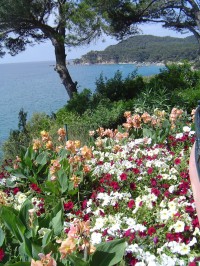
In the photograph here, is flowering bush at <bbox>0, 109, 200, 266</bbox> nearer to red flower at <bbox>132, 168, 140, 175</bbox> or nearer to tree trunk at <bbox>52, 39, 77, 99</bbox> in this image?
red flower at <bbox>132, 168, 140, 175</bbox>

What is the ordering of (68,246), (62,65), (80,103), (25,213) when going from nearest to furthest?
1. (68,246)
2. (25,213)
3. (80,103)
4. (62,65)

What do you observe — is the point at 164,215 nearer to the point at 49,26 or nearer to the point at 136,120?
the point at 136,120

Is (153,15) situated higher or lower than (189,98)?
higher

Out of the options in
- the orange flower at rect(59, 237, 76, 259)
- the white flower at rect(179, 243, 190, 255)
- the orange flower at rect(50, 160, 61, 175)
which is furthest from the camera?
the orange flower at rect(50, 160, 61, 175)

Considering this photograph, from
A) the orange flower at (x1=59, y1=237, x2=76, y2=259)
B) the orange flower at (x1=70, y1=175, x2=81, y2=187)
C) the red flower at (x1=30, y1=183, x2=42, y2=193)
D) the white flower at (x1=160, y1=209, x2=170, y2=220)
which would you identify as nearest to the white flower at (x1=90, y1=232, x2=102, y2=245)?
the white flower at (x1=160, y1=209, x2=170, y2=220)

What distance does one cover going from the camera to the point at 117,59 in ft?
203

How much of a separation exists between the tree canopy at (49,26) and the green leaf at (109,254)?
8577 millimetres

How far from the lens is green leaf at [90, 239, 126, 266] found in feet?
6.37

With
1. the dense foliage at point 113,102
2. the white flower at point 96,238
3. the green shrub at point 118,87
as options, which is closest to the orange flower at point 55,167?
the white flower at point 96,238

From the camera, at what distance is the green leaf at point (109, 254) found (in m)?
1.94

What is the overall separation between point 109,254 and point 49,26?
1104 centimetres

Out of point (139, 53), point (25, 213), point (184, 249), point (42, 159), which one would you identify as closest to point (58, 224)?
point (25, 213)

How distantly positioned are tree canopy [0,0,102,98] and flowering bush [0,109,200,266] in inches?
233

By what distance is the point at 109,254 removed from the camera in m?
1.97
